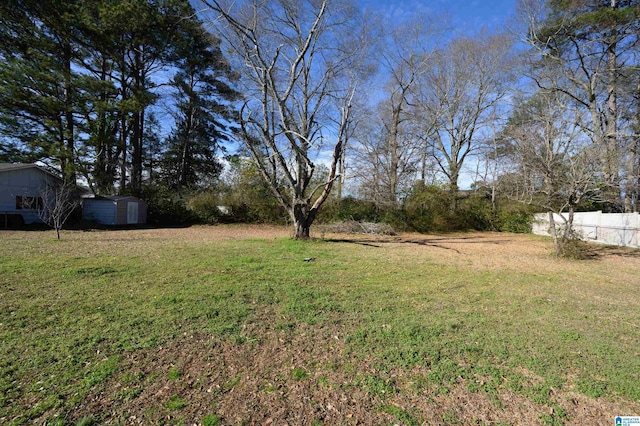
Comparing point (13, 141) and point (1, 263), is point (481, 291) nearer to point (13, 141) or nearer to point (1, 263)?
point (1, 263)

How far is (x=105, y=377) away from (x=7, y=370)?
78 cm

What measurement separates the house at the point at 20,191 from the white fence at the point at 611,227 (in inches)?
901

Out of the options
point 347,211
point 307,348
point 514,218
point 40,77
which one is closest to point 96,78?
point 40,77

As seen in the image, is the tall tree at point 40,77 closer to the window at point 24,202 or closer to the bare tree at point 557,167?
the window at point 24,202

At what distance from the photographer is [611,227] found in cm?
1156

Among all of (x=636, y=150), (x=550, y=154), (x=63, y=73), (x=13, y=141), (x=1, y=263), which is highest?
(x=63, y=73)

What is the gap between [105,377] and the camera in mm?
2295

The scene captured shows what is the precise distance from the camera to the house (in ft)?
45.3

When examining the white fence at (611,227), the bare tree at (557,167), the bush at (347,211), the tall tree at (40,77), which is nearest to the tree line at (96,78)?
the tall tree at (40,77)

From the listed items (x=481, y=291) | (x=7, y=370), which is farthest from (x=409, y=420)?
(x=481, y=291)

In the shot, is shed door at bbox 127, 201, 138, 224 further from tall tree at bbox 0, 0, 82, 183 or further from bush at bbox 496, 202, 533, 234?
bush at bbox 496, 202, 533, 234

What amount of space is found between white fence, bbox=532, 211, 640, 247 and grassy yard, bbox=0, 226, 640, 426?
24.1 ft

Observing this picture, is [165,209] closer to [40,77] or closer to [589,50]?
[40,77]

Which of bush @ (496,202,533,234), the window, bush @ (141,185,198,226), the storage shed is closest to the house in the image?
the window
